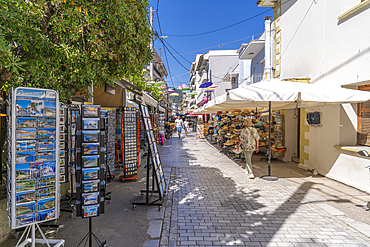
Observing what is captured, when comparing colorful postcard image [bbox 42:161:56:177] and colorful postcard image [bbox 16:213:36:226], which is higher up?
colorful postcard image [bbox 42:161:56:177]

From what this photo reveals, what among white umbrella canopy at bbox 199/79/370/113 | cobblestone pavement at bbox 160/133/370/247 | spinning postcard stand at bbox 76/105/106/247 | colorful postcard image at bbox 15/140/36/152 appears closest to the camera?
colorful postcard image at bbox 15/140/36/152

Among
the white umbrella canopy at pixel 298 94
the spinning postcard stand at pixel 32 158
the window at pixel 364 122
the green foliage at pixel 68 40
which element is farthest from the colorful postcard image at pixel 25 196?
the window at pixel 364 122

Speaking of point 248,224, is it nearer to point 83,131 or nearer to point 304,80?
point 83,131

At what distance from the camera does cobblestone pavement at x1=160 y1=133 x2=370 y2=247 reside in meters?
3.50

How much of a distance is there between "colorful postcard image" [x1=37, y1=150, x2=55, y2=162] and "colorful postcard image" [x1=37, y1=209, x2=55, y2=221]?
0.66 m

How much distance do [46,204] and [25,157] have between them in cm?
66

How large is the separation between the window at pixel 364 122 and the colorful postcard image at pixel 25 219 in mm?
7830

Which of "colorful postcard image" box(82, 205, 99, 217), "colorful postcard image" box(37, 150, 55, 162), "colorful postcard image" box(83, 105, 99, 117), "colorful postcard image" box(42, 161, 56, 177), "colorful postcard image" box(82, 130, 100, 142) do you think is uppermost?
"colorful postcard image" box(83, 105, 99, 117)

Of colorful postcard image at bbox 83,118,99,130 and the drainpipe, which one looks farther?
the drainpipe

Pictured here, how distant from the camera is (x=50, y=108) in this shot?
9.20ft

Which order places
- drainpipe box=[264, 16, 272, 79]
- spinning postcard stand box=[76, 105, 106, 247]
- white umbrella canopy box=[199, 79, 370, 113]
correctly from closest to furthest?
1. spinning postcard stand box=[76, 105, 106, 247]
2. white umbrella canopy box=[199, 79, 370, 113]
3. drainpipe box=[264, 16, 272, 79]

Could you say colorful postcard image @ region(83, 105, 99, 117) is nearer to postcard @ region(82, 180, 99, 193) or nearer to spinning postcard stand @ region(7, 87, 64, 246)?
spinning postcard stand @ region(7, 87, 64, 246)

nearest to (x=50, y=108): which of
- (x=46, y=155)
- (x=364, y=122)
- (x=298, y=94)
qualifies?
(x=46, y=155)

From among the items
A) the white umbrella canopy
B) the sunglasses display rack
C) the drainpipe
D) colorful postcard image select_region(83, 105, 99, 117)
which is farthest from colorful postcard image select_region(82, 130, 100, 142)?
the drainpipe
